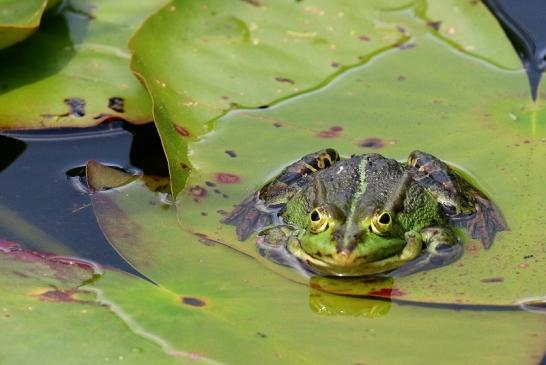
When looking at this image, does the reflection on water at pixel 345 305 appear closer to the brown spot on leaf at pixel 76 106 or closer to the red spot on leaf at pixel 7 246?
the red spot on leaf at pixel 7 246

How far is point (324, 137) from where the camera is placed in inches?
170

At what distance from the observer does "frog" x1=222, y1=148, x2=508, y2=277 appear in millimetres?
3742

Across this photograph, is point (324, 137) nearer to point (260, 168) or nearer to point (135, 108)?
point (260, 168)

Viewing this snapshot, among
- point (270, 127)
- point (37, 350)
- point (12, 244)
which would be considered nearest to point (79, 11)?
point (270, 127)

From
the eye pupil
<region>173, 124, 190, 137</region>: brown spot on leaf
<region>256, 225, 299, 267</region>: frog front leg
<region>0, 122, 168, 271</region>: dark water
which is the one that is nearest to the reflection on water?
<region>256, 225, 299, 267</region>: frog front leg

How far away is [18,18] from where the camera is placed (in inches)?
180

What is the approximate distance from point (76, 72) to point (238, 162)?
3.18 feet

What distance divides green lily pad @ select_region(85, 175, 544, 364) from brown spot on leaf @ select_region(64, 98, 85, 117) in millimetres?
886

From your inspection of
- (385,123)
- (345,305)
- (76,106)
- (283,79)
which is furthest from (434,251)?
(76,106)

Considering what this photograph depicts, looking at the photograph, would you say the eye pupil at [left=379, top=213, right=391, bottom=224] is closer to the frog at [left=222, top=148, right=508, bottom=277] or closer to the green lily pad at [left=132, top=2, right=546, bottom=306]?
the frog at [left=222, top=148, right=508, bottom=277]

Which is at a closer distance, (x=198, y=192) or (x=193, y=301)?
(x=193, y=301)

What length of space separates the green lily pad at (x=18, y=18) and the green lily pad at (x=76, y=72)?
19 cm

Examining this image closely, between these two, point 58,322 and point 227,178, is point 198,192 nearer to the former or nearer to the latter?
point 227,178

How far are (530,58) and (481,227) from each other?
Result: 48.7 inches
